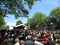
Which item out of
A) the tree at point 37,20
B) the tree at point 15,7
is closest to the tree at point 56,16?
the tree at point 37,20

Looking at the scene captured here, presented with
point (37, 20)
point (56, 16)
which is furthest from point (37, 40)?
point (37, 20)

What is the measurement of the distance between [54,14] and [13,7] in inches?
4035

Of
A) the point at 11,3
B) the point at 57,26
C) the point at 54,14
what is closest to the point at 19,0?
the point at 11,3

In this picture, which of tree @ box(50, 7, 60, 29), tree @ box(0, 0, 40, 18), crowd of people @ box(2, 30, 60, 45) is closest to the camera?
crowd of people @ box(2, 30, 60, 45)

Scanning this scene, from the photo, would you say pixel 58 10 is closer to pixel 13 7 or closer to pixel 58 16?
pixel 58 16

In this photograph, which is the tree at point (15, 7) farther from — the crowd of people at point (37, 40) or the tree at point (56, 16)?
the tree at point (56, 16)

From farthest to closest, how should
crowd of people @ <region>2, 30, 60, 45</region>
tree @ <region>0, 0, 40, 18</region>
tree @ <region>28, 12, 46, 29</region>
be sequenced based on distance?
tree @ <region>28, 12, 46, 29</region>, tree @ <region>0, 0, 40, 18</region>, crowd of people @ <region>2, 30, 60, 45</region>

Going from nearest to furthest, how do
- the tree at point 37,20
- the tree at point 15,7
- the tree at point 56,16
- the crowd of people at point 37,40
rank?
the crowd of people at point 37,40, the tree at point 15,7, the tree at point 56,16, the tree at point 37,20

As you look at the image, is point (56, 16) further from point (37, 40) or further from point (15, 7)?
point (37, 40)

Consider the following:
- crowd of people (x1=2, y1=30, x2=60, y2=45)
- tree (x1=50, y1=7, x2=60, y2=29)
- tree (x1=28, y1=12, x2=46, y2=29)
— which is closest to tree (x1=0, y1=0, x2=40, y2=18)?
crowd of people (x1=2, y1=30, x2=60, y2=45)

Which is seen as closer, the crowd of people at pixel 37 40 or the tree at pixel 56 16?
the crowd of people at pixel 37 40

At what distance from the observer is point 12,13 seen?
39625mm

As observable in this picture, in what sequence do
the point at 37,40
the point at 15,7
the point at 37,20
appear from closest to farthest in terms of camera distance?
the point at 37,40 < the point at 15,7 < the point at 37,20

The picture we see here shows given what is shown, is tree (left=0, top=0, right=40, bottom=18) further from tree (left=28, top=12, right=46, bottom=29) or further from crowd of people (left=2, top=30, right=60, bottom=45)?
tree (left=28, top=12, right=46, bottom=29)
